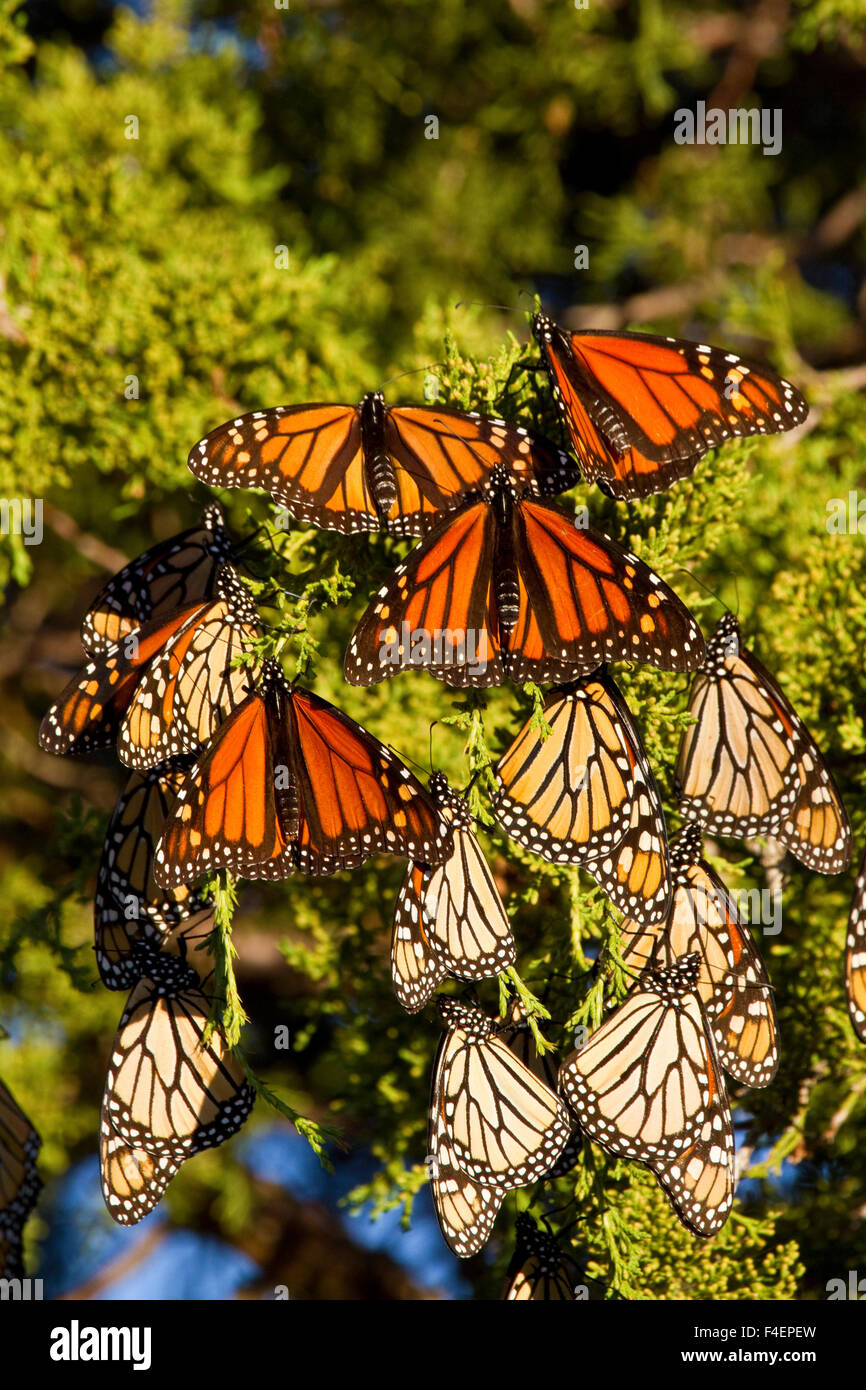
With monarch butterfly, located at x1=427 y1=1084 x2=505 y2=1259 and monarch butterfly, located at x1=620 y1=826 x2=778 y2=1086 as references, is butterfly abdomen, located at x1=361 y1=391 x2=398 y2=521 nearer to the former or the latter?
monarch butterfly, located at x1=620 y1=826 x2=778 y2=1086

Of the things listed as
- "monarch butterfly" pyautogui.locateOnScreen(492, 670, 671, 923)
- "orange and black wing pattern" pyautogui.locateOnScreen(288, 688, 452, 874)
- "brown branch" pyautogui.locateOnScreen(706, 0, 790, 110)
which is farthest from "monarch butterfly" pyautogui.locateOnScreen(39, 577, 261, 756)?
"brown branch" pyautogui.locateOnScreen(706, 0, 790, 110)

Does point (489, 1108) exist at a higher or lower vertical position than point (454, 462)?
lower

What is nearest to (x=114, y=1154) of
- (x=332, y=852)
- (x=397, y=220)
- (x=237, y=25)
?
(x=332, y=852)

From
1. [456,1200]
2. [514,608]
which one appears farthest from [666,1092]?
[514,608]

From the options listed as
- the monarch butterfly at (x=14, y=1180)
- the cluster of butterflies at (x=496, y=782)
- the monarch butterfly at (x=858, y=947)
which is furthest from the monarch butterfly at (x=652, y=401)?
the monarch butterfly at (x=14, y=1180)

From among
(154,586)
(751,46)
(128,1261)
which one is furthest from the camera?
(128,1261)

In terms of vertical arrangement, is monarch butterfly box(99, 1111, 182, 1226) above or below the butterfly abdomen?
below

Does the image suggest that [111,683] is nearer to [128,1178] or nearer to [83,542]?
[128,1178]
